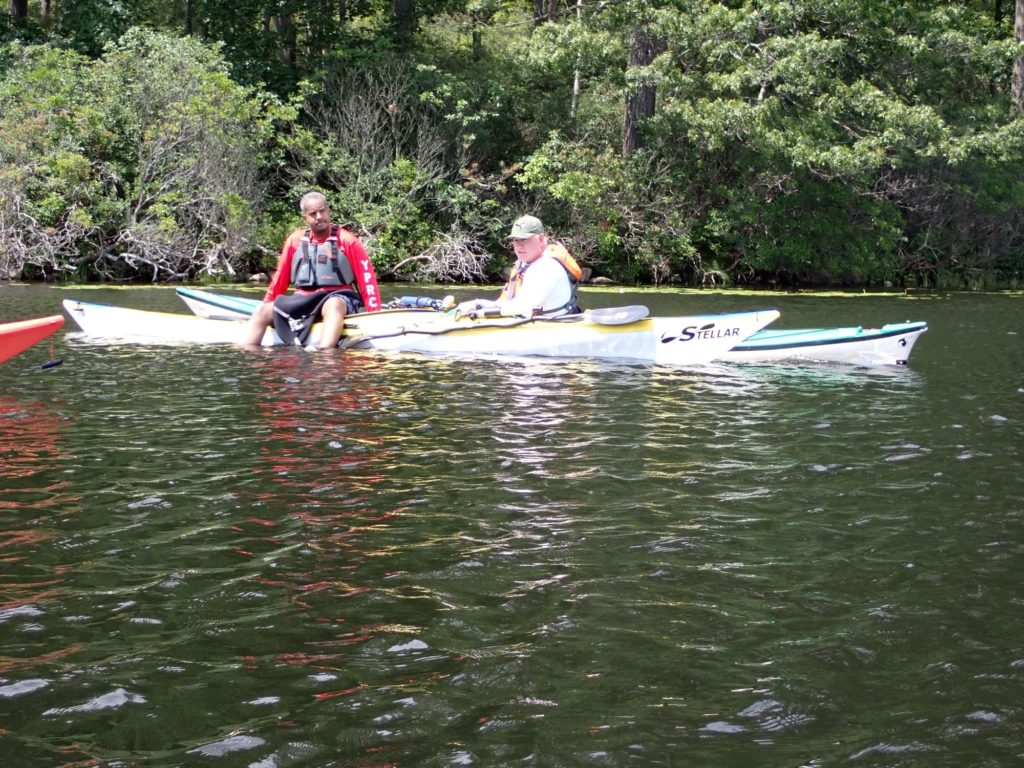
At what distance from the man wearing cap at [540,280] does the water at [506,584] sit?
302 centimetres

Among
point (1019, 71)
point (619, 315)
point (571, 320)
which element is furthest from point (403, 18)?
point (619, 315)

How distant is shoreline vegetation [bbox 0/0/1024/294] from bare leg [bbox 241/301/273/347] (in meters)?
10.4

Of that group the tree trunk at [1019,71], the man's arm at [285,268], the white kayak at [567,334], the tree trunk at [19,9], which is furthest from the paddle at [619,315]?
the tree trunk at [19,9]

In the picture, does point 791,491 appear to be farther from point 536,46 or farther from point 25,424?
point 536,46

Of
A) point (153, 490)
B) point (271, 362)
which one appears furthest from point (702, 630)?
point (271, 362)

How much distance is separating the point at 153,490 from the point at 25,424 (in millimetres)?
2170

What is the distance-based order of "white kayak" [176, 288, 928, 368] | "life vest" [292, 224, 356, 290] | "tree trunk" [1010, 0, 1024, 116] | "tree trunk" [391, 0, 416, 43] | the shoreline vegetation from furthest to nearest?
"tree trunk" [391, 0, 416, 43] → "tree trunk" [1010, 0, 1024, 116] → the shoreline vegetation → "life vest" [292, 224, 356, 290] → "white kayak" [176, 288, 928, 368]

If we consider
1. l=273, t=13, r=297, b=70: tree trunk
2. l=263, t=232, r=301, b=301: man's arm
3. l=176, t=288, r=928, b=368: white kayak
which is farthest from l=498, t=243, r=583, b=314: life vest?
l=273, t=13, r=297, b=70: tree trunk

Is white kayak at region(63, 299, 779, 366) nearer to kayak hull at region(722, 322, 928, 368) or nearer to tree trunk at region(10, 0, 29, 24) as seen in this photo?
kayak hull at region(722, 322, 928, 368)

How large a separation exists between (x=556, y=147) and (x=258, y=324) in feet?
49.2

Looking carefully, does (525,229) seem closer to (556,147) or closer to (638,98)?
(638,98)

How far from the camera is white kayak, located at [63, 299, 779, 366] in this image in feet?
36.2

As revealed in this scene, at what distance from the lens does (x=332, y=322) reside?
11.7m

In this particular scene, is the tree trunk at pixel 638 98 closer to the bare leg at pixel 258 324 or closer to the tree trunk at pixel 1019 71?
the tree trunk at pixel 1019 71
